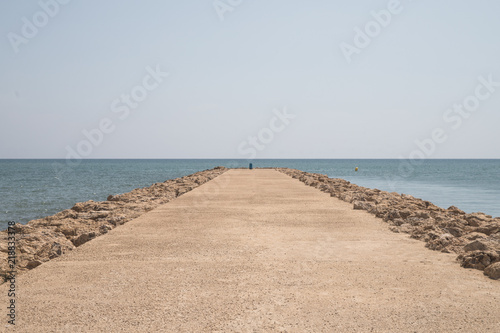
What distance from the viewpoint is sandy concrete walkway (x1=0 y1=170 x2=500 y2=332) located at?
12.2 feet

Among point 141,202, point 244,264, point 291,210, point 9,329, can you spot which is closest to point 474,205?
point 291,210

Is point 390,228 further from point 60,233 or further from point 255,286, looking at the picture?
point 60,233

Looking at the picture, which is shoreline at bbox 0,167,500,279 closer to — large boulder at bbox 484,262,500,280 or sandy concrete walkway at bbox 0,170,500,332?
large boulder at bbox 484,262,500,280

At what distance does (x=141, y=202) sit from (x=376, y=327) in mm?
10355

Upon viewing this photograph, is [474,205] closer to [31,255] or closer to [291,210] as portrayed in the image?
[291,210]

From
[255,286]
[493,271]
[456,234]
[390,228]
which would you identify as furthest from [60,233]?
[456,234]

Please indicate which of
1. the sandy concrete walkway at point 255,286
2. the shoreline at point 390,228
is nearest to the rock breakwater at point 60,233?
the shoreline at point 390,228

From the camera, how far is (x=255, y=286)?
4707mm

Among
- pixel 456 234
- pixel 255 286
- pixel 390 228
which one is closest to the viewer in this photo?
pixel 255 286

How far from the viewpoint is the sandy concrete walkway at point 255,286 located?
373cm

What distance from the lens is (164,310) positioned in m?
3.98

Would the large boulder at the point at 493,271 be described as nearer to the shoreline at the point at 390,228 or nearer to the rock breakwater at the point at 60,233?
the shoreline at the point at 390,228

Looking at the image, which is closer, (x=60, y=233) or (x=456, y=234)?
(x=456, y=234)

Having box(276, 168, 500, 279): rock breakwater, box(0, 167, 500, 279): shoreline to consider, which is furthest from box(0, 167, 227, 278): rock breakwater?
box(276, 168, 500, 279): rock breakwater
